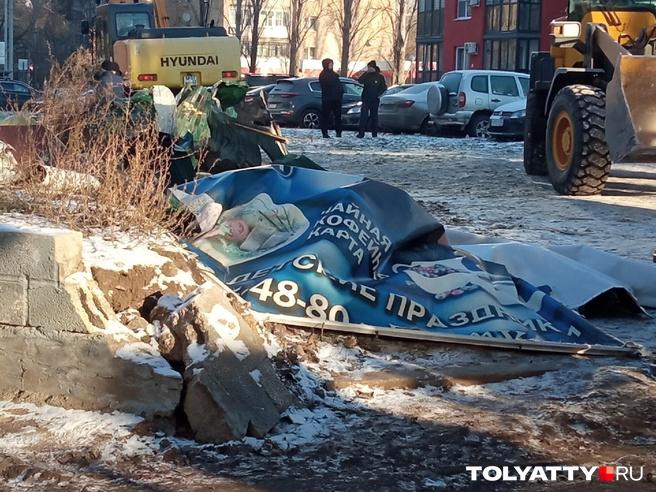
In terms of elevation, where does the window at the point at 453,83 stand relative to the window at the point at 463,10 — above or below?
below

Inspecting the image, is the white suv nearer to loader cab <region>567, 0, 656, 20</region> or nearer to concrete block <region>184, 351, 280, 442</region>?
loader cab <region>567, 0, 656, 20</region>

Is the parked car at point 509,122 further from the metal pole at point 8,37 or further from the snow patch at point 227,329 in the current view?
the metal pole at point 8,37

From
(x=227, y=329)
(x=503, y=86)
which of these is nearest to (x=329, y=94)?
(x=503, y=86)

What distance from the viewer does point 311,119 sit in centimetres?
2797

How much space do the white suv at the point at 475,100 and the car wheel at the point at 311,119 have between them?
3980 millimetres

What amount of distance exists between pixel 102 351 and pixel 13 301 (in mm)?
490

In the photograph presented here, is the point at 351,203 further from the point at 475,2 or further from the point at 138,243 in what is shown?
the point at 475,2

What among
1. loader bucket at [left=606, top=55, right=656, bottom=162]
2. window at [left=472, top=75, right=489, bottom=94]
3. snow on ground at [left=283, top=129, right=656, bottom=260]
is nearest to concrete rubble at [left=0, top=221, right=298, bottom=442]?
snow on ground at [left=283, top=129, right=656, bottom=260]

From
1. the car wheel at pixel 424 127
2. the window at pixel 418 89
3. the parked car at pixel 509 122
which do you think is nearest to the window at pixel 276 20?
the window at pixel 418 89

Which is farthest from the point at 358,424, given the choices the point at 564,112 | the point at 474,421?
the point at 564,112

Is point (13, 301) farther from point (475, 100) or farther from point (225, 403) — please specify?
point (475, 100)

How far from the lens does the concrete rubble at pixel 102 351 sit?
4.76 meters

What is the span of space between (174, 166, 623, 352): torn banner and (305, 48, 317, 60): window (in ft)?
241

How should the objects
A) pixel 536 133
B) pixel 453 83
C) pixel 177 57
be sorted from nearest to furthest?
pixel 536 133
pixel 177 57
pixel 453 83
